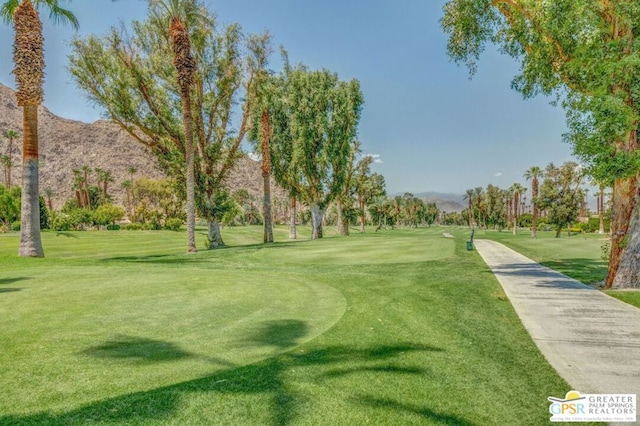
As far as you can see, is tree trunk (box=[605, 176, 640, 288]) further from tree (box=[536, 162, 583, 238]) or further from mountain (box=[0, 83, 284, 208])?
mountain (box=[0, 83, 284, 208])

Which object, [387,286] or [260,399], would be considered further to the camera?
[387,286]

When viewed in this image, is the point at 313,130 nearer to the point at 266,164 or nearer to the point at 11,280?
the point at 266,164

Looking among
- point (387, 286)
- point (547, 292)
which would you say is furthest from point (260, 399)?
point (547, 292)

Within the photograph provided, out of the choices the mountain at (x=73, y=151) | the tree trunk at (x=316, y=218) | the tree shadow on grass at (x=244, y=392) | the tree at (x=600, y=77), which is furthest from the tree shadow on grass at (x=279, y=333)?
the mountain at (x=73, y=151)

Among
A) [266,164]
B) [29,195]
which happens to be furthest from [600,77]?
[266,164]

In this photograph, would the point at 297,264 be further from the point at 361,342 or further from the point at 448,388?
the point at 448,388

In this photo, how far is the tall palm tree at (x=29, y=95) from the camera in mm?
18078

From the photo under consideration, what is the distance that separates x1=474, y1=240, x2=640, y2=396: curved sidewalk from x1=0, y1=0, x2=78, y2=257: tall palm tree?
21321 mm

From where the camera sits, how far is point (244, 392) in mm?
4074

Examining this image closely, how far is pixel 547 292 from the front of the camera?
416 inches

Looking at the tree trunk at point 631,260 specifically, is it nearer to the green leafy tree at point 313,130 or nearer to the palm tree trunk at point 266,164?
the palm tree trunk at point 266,164

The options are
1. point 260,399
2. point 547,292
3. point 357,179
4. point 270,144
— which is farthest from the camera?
point 357,179

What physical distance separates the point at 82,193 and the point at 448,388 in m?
103

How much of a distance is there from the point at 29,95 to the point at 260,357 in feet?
69.0
